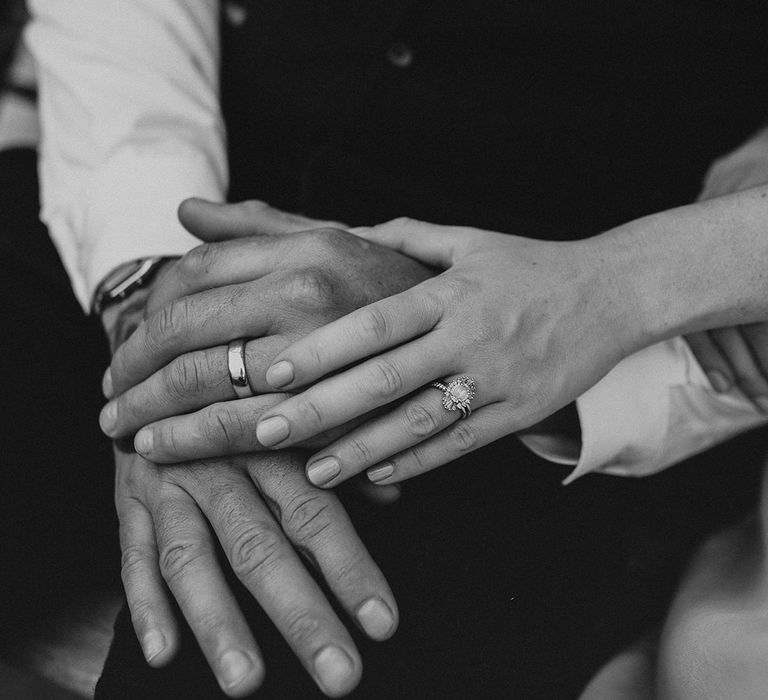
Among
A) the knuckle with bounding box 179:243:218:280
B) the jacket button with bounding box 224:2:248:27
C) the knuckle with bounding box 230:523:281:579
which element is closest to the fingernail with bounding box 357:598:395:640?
the knuckle with bounding box 230:523:281:579

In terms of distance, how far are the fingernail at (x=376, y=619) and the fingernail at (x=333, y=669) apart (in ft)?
0.15

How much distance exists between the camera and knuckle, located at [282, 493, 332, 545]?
0.73 m

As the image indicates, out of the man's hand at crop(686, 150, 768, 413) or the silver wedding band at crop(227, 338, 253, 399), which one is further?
the man's hand at crop(686, 150, 768, 413)

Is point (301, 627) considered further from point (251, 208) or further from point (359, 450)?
point (251, 208)

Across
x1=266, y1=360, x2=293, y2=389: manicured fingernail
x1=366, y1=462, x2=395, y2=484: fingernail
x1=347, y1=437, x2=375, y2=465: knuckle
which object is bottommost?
x1=366, y1=462, x2=395, y2=484: fingernail

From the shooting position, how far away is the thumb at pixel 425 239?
820 millimetres

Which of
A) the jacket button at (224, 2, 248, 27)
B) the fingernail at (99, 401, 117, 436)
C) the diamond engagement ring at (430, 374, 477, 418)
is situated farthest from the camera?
the jacket button at (224, 2, 248, 27)

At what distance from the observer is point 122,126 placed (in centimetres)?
109

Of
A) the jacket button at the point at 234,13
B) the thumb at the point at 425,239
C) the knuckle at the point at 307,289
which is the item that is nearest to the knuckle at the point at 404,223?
the thumb at the point at 425,239

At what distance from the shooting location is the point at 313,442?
30.4 inches

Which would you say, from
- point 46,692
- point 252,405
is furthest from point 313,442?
point 46,692

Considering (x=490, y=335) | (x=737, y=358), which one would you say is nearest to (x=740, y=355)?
(x=737, y=358)

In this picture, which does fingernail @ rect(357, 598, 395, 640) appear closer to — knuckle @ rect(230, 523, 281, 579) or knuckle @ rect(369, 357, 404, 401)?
knuckle @ rect(230, 523, 281, 579)

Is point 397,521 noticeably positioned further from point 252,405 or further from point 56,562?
point 56,562
